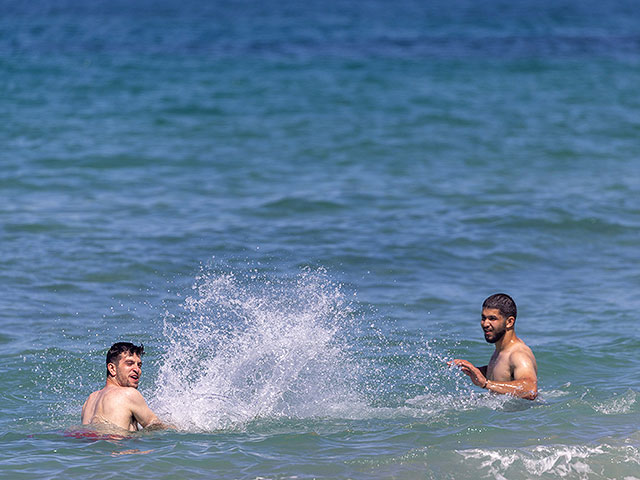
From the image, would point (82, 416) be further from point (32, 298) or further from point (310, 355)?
point (32, 298)

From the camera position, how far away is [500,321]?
8641mm

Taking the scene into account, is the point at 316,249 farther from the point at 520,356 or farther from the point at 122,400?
the point at 122,400

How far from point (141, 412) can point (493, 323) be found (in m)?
3.22

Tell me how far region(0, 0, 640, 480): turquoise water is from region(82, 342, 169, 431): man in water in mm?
157

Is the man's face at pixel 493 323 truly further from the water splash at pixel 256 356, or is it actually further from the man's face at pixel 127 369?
the man's face at pixel 127 369

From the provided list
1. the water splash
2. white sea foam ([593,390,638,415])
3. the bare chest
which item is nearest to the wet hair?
the water splash

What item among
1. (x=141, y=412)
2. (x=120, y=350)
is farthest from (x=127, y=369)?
(x=141, y=412)

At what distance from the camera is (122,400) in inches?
313

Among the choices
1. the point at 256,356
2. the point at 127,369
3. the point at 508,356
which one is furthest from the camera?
the point at 256,356

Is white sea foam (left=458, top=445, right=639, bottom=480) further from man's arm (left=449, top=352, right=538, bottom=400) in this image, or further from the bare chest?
the bare chest

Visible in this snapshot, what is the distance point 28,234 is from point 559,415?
972cm

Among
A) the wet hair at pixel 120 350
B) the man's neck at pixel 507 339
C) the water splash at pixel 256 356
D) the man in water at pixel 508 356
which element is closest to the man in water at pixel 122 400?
the wet hair at pixel 120 350

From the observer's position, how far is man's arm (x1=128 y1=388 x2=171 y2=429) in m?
7.99

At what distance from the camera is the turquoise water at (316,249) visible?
809 cm
